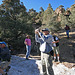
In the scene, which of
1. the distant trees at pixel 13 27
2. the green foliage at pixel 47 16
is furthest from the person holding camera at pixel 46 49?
the green foliage at pixel 47 16

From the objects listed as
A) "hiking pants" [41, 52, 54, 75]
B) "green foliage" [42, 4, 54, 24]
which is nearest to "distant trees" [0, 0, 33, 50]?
"hiking pants" [41, 52, 54, 75]

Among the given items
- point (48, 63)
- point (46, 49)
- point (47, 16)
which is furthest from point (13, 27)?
point (47, 16)


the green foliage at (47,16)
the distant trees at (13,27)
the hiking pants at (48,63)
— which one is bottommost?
the hiking pants at (48,63)

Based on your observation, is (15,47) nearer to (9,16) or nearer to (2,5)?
(9,16)

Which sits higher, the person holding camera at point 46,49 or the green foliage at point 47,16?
the green foliage at point 47,16

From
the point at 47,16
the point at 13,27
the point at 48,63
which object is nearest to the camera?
the point at 48,63

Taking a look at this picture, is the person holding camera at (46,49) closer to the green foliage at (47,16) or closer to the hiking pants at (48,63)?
the hiking pants at (48,63)

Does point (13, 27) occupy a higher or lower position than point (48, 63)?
higher

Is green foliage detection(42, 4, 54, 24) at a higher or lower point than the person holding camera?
higher

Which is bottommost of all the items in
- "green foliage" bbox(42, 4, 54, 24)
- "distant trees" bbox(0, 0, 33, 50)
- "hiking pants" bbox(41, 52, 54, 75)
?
"hiking pants" bbox(41, 52, 54, 75)

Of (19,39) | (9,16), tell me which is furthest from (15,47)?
(9,16)

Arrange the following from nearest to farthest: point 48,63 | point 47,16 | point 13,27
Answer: point 48,63, point 13,27, point 47,16

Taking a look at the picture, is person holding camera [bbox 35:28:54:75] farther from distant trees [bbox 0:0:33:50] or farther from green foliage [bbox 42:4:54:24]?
green foliage [bbox 42:4:54:24]

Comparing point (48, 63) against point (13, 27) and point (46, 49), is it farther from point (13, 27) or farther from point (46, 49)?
point (13, 27)
